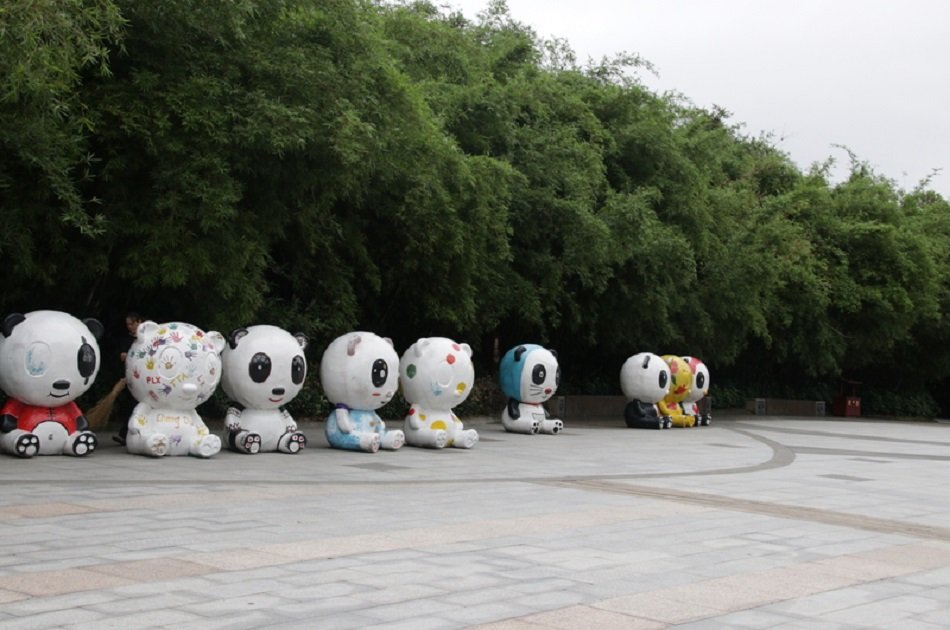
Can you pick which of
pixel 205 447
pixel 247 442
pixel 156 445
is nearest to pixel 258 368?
pixel 247 442

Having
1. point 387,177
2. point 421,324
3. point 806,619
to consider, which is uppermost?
point 387,177

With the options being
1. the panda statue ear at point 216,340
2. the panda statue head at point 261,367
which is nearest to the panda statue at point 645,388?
the panda statue head at point 261,367

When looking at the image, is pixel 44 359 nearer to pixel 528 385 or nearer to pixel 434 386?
pixel 434 386

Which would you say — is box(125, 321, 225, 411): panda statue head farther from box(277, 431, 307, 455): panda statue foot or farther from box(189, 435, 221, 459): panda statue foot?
box(277, 431, 307, 455): panda statue foot

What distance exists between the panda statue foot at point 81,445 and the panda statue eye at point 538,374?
26.7 feet

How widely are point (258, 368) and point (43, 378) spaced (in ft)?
8.45

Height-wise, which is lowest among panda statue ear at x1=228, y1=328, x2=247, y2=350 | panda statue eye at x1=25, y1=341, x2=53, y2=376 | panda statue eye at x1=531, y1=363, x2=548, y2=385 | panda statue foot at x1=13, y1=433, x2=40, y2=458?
panda statue foot at x1=13, y1=433, x2=40, y2=458

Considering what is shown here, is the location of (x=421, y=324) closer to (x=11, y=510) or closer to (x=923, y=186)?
(x=11, y=510)

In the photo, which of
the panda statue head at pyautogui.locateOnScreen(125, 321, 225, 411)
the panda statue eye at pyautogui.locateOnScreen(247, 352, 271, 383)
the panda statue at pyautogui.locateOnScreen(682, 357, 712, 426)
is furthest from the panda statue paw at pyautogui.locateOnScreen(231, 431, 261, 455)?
the panda statue at pyautogui.locateOnScreen(682, 357, 712, 426)

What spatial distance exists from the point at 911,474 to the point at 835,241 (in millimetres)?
16465

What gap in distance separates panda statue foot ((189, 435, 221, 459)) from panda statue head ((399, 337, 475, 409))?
3.47 m

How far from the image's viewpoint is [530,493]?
11719mm

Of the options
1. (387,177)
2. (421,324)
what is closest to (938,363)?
(421,324)

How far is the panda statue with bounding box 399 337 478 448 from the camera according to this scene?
16234 millimetres
